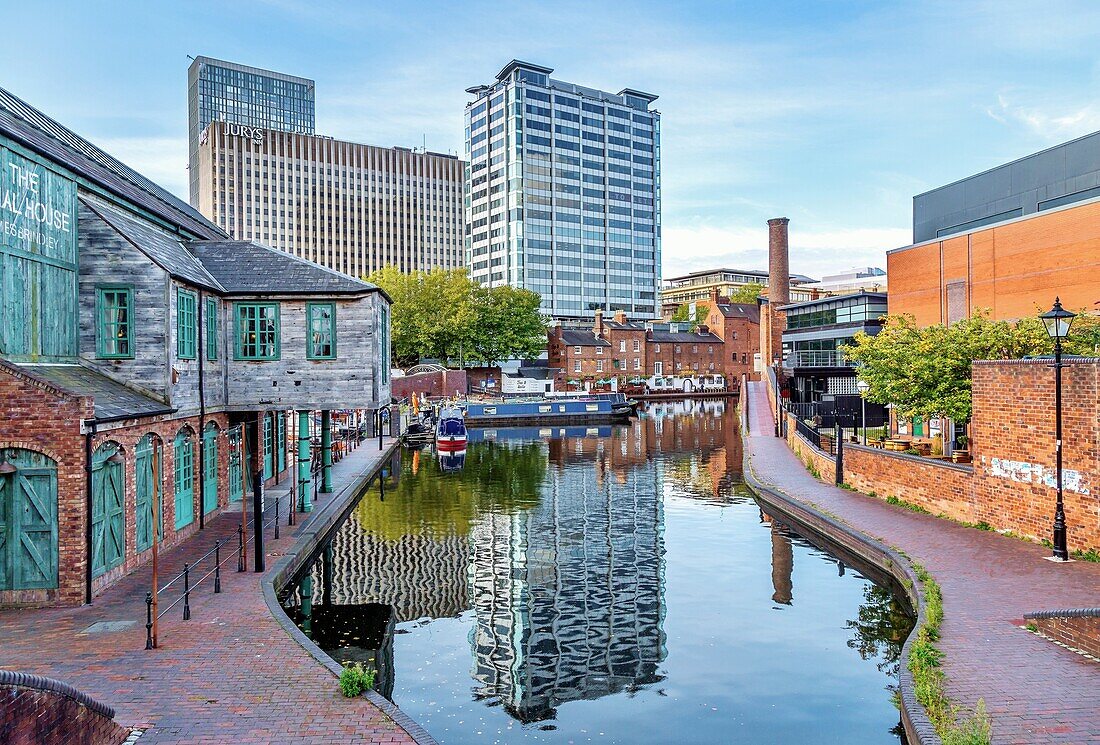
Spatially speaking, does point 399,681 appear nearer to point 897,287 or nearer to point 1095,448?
point 1095,448

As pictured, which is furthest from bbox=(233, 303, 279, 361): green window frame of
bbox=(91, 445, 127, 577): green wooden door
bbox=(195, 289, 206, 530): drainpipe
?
bbox=(91, 445, 127, 577): green wooden door

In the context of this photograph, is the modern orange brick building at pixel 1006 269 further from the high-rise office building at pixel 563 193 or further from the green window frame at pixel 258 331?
the high-rise office building at pixel 563 193

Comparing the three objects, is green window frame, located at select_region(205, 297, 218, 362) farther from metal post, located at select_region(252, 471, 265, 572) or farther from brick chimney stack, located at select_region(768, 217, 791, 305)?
brick chimney stack, located at select_region(768, 217, 791, 305)

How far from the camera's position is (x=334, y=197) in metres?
156

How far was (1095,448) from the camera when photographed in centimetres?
1577

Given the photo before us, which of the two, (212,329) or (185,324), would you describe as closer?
(185,324)

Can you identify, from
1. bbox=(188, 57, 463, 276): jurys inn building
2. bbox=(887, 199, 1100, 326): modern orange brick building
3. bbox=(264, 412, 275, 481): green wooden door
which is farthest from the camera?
bbox=(188, 57, 463, 276): jurys inn building

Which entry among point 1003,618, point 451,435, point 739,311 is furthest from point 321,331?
point 739,311

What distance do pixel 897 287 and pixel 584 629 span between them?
32520mm

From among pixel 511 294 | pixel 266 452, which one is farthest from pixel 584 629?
pixel 511 294

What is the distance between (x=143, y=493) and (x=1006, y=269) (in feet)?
109

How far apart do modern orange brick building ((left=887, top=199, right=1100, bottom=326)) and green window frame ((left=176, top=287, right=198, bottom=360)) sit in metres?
27.2

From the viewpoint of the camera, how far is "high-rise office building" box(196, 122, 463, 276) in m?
148

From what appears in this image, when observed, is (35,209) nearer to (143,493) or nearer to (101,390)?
(101,390)
